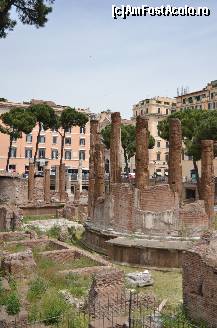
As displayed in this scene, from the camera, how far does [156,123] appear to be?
70.0m

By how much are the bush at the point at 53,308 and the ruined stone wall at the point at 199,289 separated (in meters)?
2.83

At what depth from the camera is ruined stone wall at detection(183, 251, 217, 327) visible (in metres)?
8.89

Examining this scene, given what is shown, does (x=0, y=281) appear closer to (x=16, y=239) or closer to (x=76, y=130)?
(x=16, y=239)

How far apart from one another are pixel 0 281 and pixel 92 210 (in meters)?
9.72

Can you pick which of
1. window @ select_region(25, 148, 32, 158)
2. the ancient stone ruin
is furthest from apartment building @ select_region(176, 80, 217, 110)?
the ancient stone ruin

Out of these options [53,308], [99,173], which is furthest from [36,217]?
[53,308]

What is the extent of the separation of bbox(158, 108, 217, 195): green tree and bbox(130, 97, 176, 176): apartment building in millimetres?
24420

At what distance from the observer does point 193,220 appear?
17.2m

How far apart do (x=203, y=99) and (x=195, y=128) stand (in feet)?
89.0

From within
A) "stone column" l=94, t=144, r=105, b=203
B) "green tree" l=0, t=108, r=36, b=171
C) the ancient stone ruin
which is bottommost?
the ancient stone ruin

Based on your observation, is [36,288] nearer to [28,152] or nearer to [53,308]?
[53,308]

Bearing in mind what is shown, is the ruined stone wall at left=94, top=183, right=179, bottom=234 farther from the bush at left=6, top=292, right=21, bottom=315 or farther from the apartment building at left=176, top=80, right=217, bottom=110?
the apartment building at left=176, top=80, right=217, bottom=110

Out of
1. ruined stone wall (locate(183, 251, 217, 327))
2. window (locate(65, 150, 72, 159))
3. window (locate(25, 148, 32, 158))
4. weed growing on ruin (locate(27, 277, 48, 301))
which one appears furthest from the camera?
window (locate(65, 150, 72, 159))

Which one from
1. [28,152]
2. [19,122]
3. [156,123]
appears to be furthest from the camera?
[156,123]
